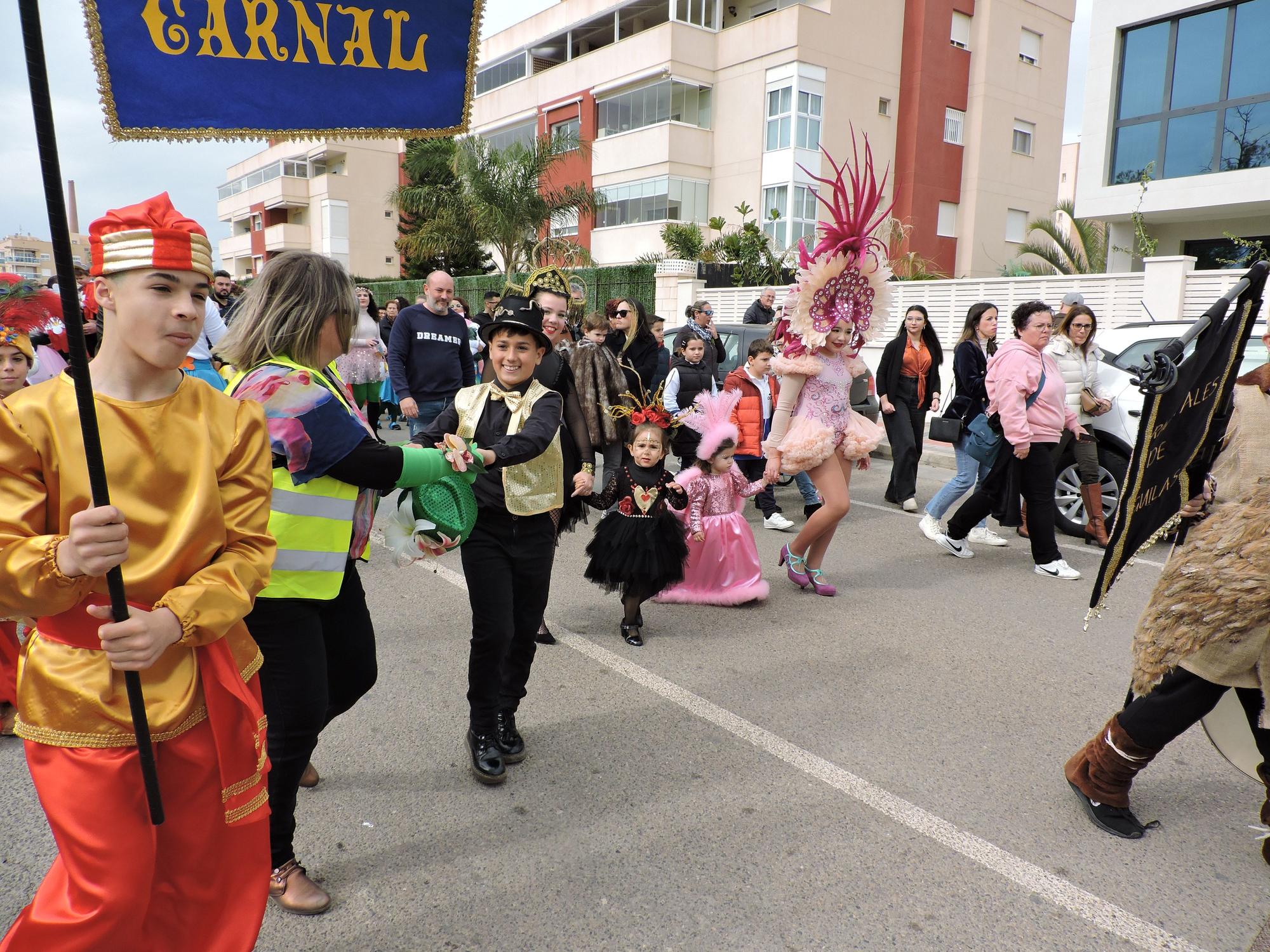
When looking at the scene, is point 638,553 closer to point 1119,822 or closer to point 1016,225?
point 1119,822

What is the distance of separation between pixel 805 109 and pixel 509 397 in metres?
27.9

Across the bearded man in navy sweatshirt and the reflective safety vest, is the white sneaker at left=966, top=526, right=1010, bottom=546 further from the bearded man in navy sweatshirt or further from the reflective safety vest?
the reflective safety vest

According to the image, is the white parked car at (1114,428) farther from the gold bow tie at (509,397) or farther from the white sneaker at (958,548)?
the gold bow tie at (509,397)

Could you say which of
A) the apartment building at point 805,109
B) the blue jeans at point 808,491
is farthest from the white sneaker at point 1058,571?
the apartment building at point 805,109

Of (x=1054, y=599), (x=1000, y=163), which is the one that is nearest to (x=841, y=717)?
(x=1054, y=599)

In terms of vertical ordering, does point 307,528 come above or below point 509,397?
below

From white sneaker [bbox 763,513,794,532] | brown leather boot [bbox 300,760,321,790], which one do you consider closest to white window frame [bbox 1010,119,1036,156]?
white sneaker [bbox 763,513,794,532]

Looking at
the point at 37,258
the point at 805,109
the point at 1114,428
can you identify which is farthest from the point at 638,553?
the point at 805,109

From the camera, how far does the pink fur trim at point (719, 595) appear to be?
5.60 m

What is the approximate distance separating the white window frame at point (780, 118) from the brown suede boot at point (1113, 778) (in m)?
27.8

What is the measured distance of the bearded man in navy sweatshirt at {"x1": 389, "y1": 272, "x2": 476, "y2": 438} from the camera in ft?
22.5

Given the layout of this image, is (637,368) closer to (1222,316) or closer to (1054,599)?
(1054,599)

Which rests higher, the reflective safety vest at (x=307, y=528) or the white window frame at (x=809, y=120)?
the white window frame at (x=809, y=120)

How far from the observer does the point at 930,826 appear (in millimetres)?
3080
